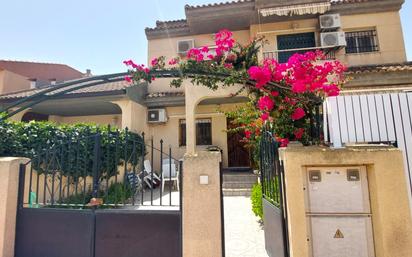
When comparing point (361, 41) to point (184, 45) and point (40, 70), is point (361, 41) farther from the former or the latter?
point (40, 70)

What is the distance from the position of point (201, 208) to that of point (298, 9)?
40.3ft

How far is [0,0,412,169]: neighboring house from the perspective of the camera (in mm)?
11906

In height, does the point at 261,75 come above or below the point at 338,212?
above

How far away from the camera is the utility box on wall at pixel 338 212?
10.8 ft

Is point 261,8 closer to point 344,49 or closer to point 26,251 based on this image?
point 344,49

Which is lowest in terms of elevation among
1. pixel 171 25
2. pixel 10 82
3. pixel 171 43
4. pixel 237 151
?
pixel 237 151

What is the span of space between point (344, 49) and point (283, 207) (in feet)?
41.1

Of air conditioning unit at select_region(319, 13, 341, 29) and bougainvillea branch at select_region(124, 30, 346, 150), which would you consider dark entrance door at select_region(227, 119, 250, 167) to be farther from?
bougainvillea branch at select_region(124, 30, 346, 150)

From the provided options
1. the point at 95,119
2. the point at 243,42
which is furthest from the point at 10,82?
the point at 243,42

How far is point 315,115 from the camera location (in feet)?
13.8

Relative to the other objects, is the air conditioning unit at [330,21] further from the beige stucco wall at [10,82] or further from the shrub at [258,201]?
the beige stucco wall at [10,82]

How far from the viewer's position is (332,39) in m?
12.0

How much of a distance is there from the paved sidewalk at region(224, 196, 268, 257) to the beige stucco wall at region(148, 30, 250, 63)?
33.5 feet

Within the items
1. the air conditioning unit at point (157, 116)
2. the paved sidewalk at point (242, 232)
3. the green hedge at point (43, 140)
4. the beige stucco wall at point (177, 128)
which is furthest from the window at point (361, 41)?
the green hedge at point (43, 140)
